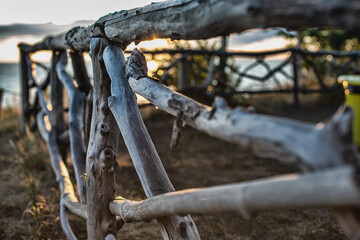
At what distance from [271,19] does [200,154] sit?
3938 millimetres

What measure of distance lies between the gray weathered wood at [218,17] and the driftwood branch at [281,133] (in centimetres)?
25

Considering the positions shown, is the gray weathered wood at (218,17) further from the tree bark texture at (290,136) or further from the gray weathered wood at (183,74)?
the gray weathered wood at (183,74)

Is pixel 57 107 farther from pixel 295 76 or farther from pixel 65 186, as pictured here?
pixel 295 76

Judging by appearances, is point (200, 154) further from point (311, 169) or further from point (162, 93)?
point (311, 169)

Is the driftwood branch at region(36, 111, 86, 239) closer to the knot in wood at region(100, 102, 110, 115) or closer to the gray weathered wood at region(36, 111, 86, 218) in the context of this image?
the gray weathered wood at region(36, 111, 86, 218)

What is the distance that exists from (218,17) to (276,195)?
2.02 ft

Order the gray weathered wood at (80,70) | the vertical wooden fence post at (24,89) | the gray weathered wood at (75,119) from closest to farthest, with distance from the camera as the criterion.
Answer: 1. the gray weathered wood at (75,119)
2. the gray weathered wood at (80,70)
3. the vertical wooden fence post at (24,89)

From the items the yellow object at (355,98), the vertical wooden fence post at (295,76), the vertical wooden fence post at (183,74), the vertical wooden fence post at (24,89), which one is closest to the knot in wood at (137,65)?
the yellow object at (355,98)

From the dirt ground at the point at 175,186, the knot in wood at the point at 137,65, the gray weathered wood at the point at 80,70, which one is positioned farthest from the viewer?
the gray weathered wood at the point at 80,70

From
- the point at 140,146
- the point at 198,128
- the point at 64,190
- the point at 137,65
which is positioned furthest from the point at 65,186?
the point at 198,128

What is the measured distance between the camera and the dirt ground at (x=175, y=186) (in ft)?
9.12

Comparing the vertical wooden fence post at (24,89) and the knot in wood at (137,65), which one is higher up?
the knot in wood at (137,65)

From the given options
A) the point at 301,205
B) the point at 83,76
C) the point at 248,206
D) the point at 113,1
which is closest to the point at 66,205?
the point at 83,76

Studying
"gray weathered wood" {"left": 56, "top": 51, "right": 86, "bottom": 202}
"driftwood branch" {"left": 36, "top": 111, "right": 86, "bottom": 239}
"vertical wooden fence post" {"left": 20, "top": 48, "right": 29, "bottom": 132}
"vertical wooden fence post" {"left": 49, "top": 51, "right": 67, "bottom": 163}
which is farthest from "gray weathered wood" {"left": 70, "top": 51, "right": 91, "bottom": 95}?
"vertical wooden fence post" {"left": 20, "top": 48, "right": 29, "bottom": 132}
